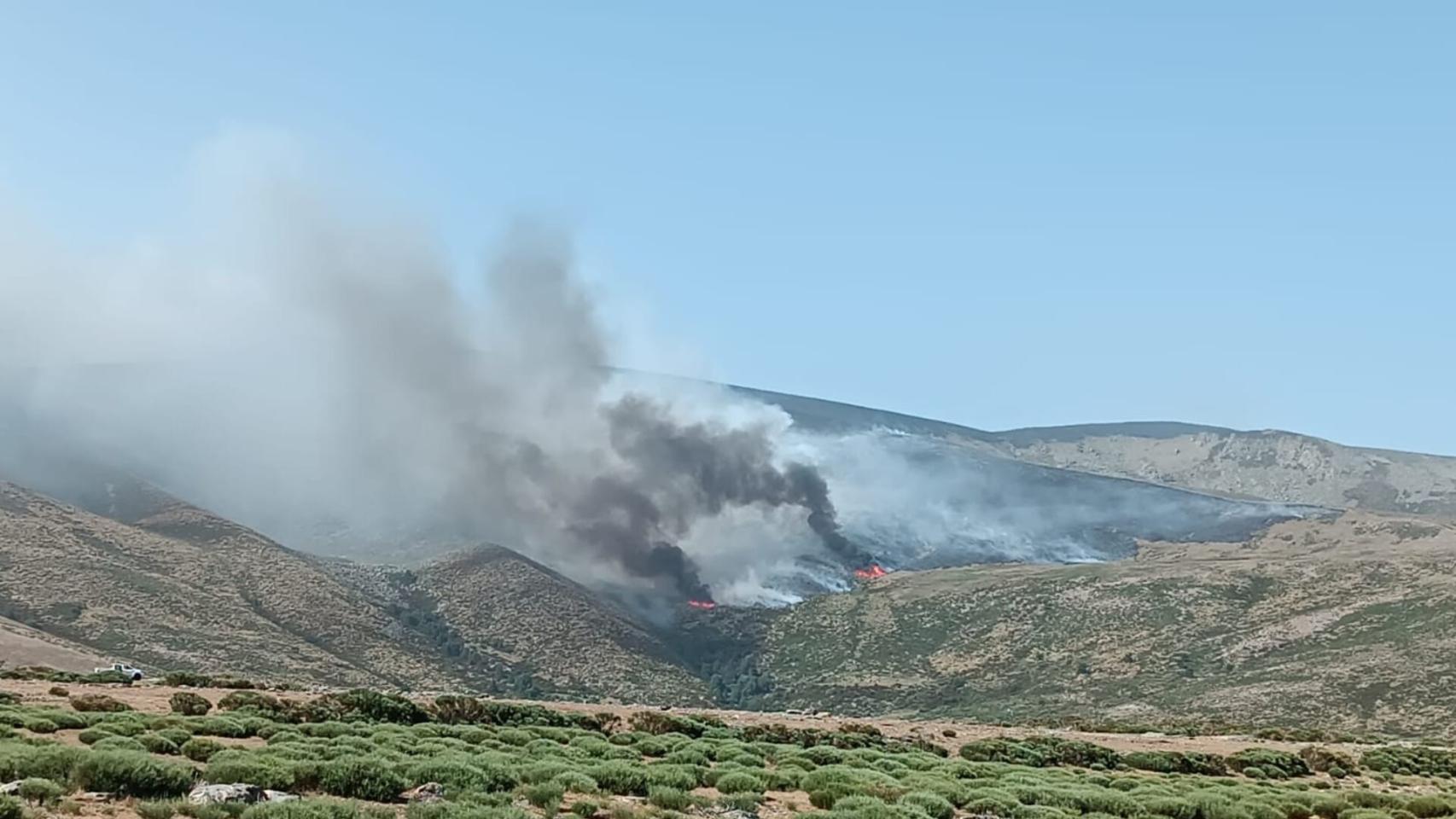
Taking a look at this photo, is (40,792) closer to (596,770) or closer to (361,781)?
(361,781)

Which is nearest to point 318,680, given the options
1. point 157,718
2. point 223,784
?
point 157,718

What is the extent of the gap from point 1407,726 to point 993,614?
73922 millimetres

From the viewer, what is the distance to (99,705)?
31.5 m

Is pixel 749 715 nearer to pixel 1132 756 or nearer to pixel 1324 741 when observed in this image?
pixel 1132 756

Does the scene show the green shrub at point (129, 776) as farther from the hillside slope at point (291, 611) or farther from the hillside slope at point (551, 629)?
the hillside slope at point (551, 629)

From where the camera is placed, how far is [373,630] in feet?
392

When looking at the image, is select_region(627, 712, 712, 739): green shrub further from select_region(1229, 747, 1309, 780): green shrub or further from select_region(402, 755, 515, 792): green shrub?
select_region(1229, 747, 1309, 780): green shrub

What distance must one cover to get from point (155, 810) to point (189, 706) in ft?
64.1

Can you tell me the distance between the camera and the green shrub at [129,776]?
16172 millimetres

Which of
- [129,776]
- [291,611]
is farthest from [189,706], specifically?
[291,611]

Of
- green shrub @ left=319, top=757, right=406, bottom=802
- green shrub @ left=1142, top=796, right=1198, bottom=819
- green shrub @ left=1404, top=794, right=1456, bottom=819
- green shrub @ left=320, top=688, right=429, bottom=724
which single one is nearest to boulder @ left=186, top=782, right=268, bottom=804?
green shrub @ left=319, top=757, right=406, bottom=802

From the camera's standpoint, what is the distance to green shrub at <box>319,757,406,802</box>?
18.1 metres

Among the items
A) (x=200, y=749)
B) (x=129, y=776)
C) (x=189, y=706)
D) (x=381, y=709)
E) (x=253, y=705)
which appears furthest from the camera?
(x=381, y=709)

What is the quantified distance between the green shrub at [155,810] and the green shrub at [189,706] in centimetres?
1712
